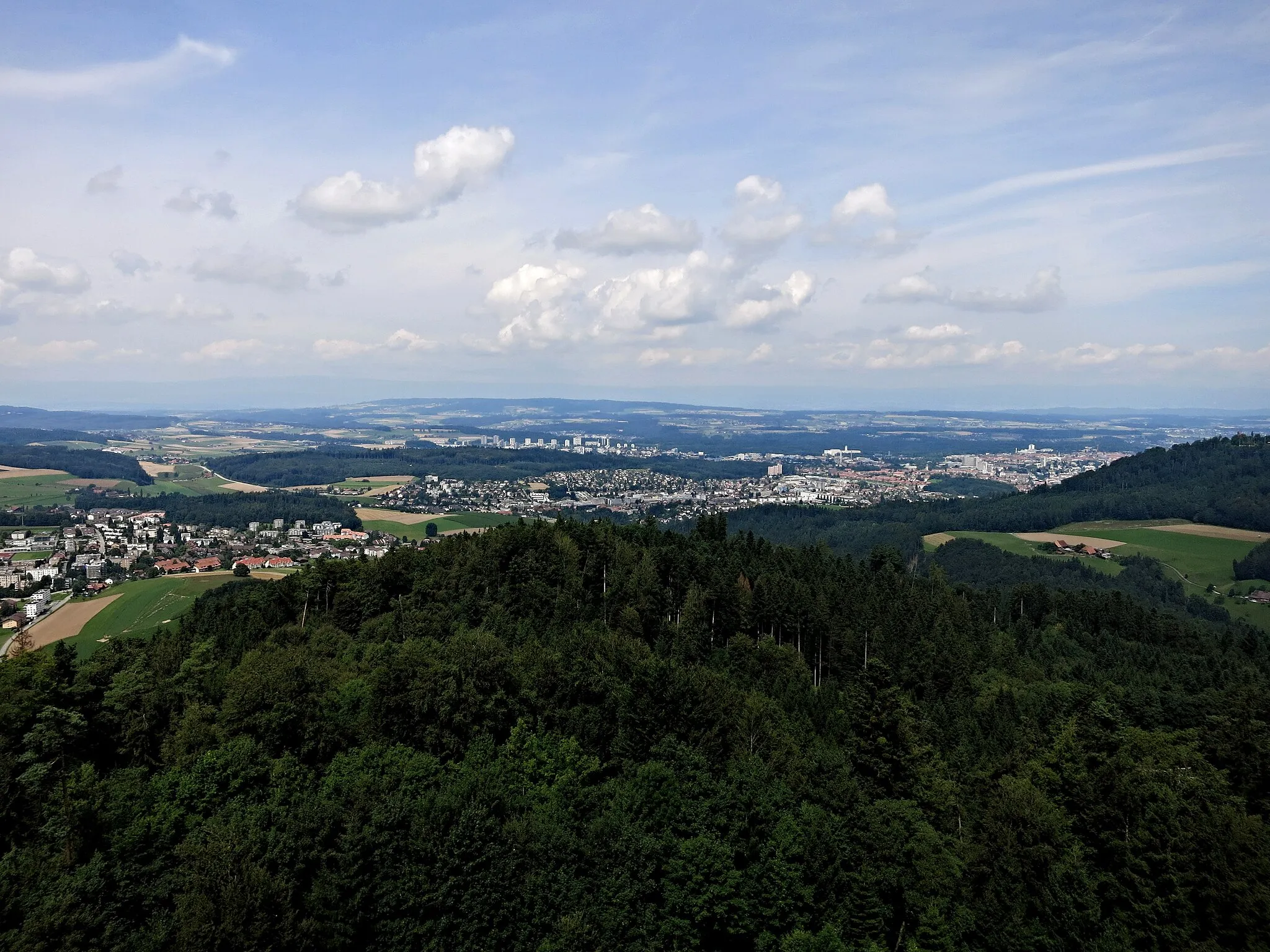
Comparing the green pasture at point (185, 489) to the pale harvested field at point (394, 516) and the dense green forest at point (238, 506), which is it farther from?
the pale harvested field at point (394, 516)

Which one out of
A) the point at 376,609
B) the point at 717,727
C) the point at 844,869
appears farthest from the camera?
the point at 376,609

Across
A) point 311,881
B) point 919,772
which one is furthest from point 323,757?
point 919,772

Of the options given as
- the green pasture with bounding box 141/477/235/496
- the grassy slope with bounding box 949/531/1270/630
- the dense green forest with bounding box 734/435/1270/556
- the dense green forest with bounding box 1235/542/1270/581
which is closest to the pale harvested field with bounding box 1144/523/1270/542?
the grassy slope with bounding box 949/531/1270/630

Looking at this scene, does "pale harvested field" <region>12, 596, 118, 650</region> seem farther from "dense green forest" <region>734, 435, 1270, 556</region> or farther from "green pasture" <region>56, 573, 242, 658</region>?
"dense green forest" <region>734, 435, 1270, 556</region>

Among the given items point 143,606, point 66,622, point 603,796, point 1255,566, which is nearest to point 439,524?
point 143,606

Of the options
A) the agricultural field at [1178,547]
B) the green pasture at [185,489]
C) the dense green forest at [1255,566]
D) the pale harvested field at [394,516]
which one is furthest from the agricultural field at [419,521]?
the dense green forest at [1255,566]

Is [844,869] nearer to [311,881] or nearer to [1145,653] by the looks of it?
[311,881]

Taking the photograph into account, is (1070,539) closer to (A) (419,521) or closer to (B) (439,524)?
(B) (439,524)

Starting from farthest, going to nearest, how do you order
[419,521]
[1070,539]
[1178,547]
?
[419,521] → [1070,539] → [1178,547]
